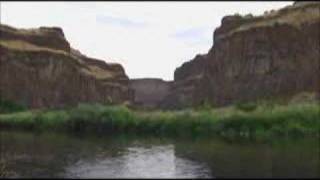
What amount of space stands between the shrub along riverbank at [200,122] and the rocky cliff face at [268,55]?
3124 cm

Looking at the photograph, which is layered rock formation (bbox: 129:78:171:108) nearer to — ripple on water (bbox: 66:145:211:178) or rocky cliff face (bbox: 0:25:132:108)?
rocky cliff face (bbox: 0:25:132:108)

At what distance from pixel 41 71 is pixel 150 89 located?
4715 cm

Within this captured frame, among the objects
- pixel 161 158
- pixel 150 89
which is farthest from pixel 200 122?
pixel 150 89

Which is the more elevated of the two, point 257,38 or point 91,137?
point 257,38

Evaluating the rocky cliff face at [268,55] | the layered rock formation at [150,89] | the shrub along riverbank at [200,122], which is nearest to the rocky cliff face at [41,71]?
the rocky cliff face at [268,55]

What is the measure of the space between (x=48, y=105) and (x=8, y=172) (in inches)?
3503

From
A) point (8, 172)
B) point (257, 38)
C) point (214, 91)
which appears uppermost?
point (257, 38)

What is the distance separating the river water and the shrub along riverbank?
4860 mm

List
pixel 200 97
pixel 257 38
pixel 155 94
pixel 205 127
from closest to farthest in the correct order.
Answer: pixel 205 127 < pixel 257 38 < pixel 200 97 < pixel 155 94

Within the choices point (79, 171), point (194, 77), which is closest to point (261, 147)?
point (79, 171)

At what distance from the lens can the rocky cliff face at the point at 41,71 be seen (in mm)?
116000

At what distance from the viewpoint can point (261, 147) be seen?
39875mm

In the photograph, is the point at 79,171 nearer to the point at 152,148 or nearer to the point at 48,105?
the point at 152,148

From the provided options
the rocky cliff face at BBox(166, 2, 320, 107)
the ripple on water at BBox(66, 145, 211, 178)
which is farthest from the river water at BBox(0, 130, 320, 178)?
the rocky cliff face at BBox(166, 2, 320, 107)
